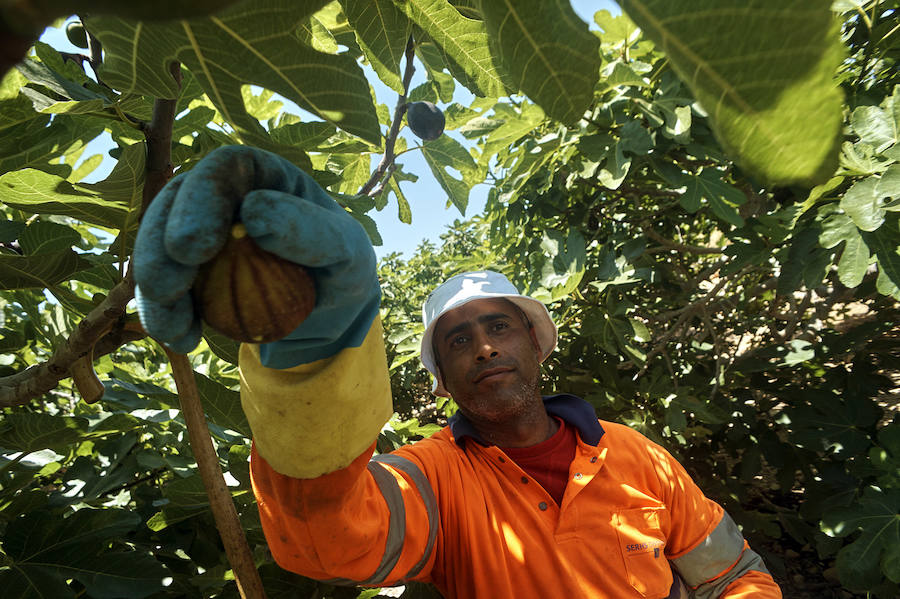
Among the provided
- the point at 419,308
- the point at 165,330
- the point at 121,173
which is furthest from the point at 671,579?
the point at 419,308

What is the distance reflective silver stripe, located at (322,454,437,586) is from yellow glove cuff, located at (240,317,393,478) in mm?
560

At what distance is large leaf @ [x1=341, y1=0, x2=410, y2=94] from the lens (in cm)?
88

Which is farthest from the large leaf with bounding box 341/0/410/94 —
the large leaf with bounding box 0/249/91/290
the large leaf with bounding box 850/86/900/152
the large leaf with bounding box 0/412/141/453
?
the large leaf with bounding box 850/86/900/152

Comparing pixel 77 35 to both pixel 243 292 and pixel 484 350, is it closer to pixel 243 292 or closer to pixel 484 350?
pixel 243 292

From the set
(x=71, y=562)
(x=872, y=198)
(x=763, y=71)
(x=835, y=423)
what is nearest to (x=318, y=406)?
(x=763, y=71)

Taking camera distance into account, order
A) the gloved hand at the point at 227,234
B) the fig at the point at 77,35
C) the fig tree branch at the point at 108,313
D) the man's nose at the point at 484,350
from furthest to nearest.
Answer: the man's nose at the point at 484,350
the fig at the point at 77,35
the fig tree branch at the point at 108,313
the gloved hand at the point at 227,234

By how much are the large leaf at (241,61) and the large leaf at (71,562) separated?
4.23 feet

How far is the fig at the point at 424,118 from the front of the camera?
2.05m

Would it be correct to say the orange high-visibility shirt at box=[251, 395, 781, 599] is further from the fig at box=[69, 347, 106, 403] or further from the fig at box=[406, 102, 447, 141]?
the fig at box=[406, 102, 447, 141]

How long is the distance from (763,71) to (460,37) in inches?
25.4

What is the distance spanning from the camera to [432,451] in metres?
2.04

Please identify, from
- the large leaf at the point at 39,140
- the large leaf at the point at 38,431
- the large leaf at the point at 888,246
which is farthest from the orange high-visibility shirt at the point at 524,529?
Result: the large leaf at the point at 888,246

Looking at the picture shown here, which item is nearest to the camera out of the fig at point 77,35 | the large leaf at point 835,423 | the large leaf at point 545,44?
the large leaf at point 545,44

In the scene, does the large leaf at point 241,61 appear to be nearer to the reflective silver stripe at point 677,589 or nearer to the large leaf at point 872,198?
the large leaf at point 872,198
